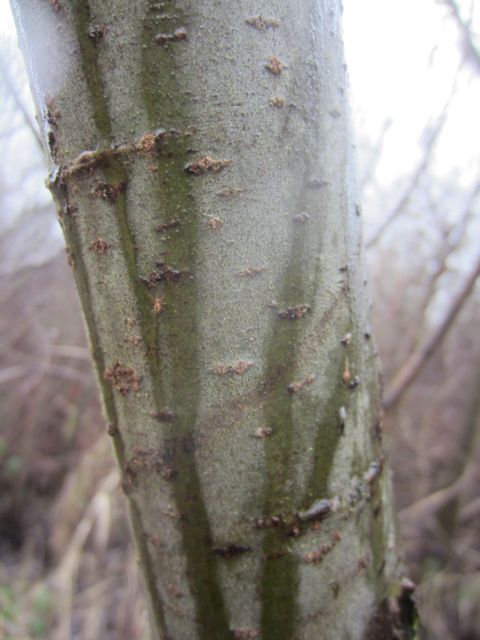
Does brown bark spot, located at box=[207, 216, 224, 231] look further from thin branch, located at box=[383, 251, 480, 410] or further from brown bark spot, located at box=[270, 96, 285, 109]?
thin branch, located at box=[383, 251, 480, 410]

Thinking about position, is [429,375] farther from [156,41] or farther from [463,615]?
[156,41]

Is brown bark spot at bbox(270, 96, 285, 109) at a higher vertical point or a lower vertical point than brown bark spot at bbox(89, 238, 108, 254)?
higher

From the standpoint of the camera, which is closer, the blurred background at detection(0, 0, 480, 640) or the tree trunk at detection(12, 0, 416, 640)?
the tree trunk at detection(12, 0, 416, 640)

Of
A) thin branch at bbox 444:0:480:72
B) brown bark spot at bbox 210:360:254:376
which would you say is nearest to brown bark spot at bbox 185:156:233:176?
brown bark spot at bbox 210:360:254:376

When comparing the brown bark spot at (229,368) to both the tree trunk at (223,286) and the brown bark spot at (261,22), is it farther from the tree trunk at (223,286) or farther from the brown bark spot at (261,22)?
the brown bark spot at (261,22)

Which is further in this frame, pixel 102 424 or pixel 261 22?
pixel 102 424

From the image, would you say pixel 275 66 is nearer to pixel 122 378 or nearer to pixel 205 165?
pixel 205 165

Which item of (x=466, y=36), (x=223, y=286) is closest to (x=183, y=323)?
(x=223, y=286)

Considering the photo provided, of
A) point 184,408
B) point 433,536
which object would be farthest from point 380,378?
point 433,536
